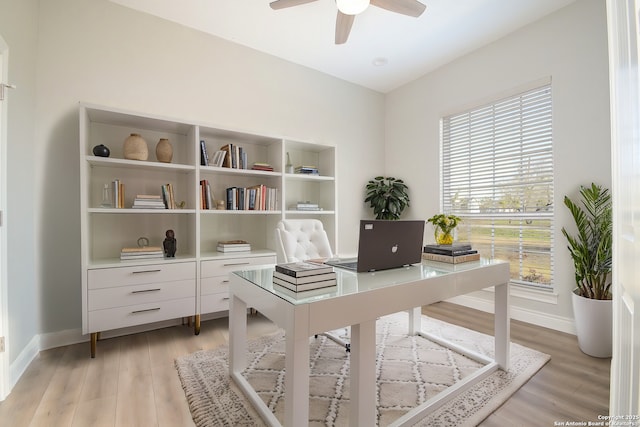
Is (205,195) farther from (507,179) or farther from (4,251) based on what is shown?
(507,179)

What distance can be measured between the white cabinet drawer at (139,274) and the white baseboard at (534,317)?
3.03 m

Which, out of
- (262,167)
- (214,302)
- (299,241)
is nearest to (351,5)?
(262,167)

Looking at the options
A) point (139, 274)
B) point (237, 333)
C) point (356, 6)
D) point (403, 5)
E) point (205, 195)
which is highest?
point (403, 5)

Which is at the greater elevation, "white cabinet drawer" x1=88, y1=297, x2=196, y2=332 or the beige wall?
the beige wall

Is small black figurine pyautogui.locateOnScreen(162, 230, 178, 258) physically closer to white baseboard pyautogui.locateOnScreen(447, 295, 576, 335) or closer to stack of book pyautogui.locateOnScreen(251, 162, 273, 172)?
stack of book pyautogui.locateOnScreen(251, 162, 273, 172)

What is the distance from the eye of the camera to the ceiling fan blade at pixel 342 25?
2246 mm

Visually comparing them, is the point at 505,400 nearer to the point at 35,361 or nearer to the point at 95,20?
the point at 35,361

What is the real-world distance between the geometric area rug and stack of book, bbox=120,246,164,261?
88 centimetres

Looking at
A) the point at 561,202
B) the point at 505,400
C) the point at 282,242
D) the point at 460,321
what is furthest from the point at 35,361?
the point at 561,202

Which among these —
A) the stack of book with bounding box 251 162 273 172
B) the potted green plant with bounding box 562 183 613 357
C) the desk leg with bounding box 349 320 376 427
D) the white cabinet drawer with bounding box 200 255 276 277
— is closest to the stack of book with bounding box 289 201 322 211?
the stack of book with bounding box 251 162 273 172

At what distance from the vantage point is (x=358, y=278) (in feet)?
4.75

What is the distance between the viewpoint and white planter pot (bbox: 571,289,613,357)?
2.10m

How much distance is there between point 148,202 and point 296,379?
6.77 feet

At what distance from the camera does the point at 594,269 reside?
226 centimetres
